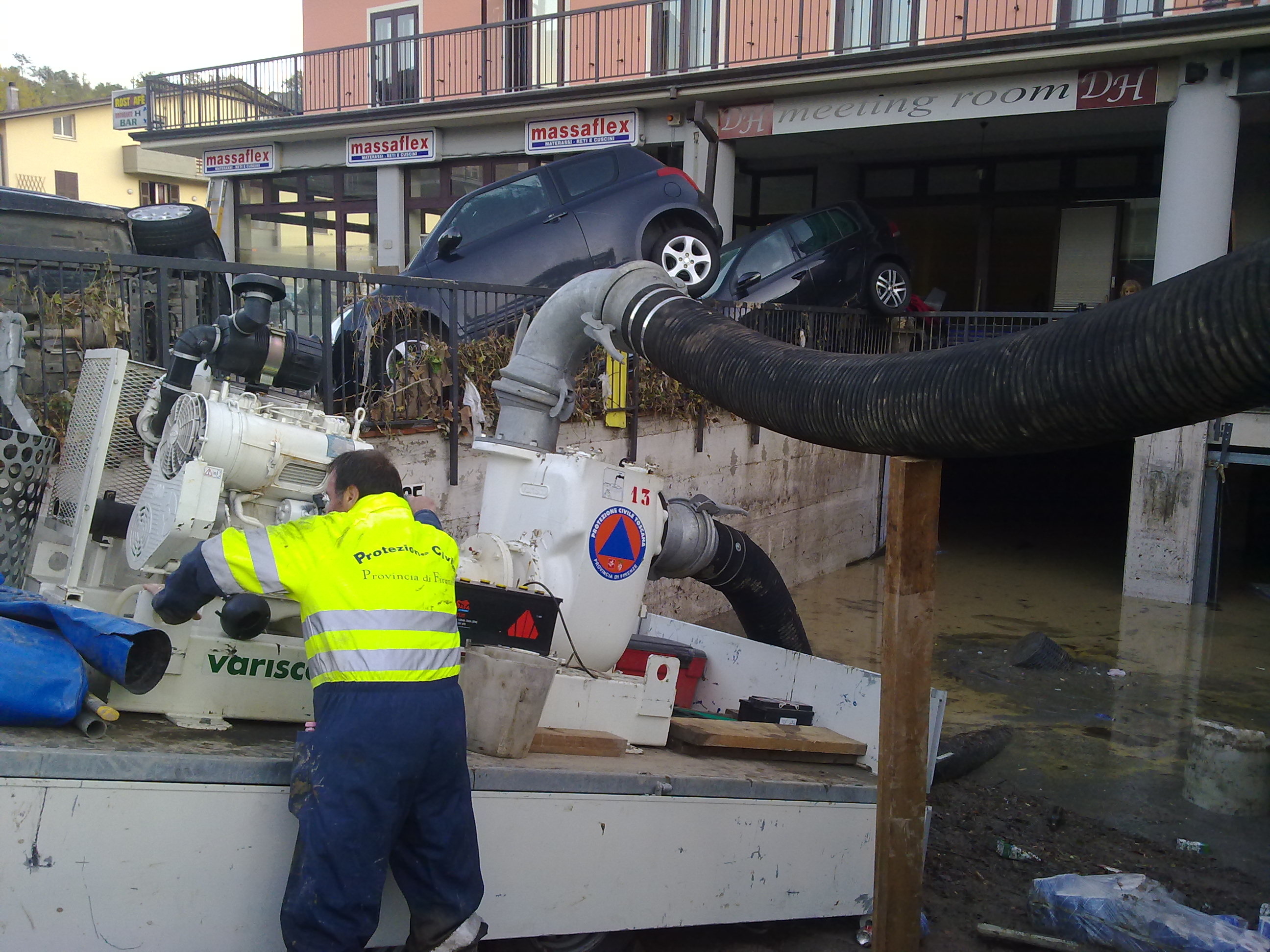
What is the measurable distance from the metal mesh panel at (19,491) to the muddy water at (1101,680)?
533 cm

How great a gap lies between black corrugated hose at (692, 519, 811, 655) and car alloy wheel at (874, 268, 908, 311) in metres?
6.97

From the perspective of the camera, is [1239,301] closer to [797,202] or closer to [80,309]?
[80,309]

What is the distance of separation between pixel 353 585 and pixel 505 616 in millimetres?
966

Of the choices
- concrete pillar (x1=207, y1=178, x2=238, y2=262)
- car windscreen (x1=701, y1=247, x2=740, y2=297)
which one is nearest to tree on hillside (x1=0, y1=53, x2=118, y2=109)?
concrete pillar (x1=207, y1=178, x2=238, y2=262)

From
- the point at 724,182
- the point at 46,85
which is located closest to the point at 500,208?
the point at 724,182

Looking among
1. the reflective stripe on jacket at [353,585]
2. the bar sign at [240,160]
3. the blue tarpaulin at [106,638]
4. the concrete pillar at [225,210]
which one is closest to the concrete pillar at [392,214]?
the bar sign at [240,160]

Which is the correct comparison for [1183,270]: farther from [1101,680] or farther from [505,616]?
[505,616]

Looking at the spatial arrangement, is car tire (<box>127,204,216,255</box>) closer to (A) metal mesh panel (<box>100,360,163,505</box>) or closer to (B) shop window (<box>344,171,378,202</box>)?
(A) metal mesh panel (<box>100,360,163,505</box>)

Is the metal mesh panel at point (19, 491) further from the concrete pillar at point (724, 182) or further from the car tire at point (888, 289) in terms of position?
the concrete pillar at point (724, 182)

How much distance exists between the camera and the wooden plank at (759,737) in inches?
176

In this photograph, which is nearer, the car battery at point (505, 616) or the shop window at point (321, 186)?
the car battery at point (505, 616)

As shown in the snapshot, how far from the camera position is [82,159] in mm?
35844

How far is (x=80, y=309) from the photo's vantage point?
5.51 meters

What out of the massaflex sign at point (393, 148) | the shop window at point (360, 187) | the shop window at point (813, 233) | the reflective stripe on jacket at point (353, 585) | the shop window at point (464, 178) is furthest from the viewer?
the shop window at point (360, 187)
